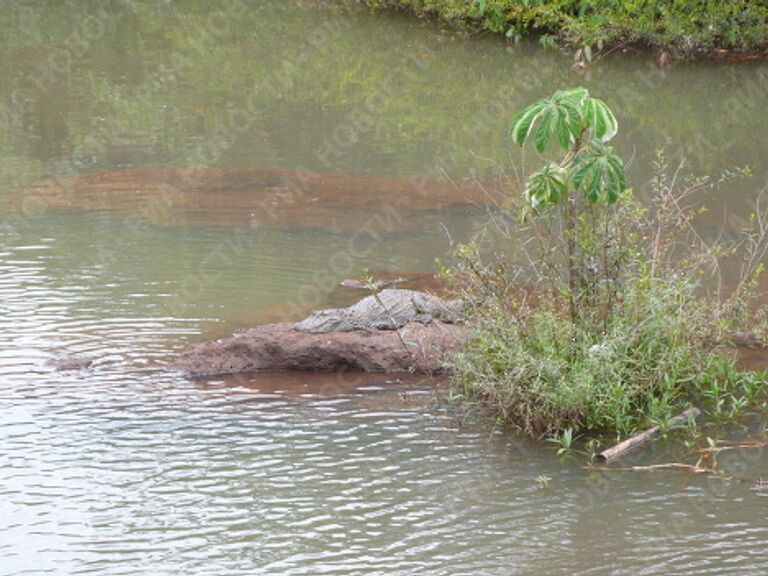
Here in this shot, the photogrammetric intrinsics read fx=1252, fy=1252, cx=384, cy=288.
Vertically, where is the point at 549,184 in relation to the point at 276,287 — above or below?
above

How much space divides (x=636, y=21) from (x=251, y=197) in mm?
7731

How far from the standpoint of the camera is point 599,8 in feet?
59.1

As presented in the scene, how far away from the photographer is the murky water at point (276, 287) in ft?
20.3

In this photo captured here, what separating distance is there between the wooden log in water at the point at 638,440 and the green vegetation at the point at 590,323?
8 cm

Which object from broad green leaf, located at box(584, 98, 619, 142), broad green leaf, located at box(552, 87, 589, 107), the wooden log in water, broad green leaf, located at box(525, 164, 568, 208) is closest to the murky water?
the wooden log in water

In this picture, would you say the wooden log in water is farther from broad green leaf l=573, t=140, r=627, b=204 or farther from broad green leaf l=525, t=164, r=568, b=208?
broad green leaf l=525, t=164, r=568, b=208

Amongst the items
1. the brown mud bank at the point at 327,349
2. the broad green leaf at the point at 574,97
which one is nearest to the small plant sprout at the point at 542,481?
the brown mud bank at the point at 327,349

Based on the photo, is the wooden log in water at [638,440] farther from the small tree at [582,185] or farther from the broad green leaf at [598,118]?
the broad green leaf at [598,118]

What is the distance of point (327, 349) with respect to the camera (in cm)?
807

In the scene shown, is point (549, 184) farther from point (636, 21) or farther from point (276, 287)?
point (636, 21)

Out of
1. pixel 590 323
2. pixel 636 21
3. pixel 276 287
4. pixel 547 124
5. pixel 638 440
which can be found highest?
pixel 636 21

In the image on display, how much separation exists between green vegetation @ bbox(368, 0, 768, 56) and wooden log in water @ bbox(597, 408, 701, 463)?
1094 cm

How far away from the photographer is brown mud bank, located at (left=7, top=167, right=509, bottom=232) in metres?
11.6

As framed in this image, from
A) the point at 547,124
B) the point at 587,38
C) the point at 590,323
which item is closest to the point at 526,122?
the point at 547,124
